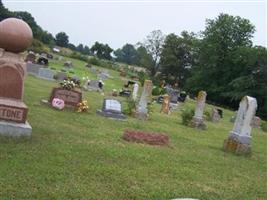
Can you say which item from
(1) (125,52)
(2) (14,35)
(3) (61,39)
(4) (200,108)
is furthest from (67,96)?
(1) (125,52)

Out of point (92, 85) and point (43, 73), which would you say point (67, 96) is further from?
point (43, 73)

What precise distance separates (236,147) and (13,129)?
6439 millimetres

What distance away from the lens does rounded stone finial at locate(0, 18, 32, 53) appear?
9.46 metres

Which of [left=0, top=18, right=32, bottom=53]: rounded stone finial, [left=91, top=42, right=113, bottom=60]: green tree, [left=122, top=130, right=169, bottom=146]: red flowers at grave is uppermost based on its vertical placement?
[left=91, top=42, right=113, bottom=60]: green tree

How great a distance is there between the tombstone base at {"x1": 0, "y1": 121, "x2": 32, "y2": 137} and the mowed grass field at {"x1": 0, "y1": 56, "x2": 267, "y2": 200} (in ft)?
0.63

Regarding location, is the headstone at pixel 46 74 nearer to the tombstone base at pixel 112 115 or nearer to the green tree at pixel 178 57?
the tombstone base at pixel 112 115

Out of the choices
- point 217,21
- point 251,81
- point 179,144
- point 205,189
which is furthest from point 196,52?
point 205,189

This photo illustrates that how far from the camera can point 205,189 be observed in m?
8.07

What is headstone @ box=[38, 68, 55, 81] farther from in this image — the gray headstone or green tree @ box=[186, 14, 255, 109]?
green tree @ box=[186, 14, 255, 109]

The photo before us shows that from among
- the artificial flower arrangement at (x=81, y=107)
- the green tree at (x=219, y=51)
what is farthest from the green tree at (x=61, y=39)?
the artificial flower arrangement at (x=81, y=107)

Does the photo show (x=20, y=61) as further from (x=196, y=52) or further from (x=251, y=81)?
(x=196, y=52)

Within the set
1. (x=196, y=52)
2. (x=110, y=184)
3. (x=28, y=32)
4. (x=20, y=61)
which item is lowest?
(x=110, y=184)

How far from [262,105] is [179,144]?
123 ft

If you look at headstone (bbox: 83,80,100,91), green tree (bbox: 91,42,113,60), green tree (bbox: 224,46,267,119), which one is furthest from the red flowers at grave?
green tree (bbox: 91,42,113,60)
